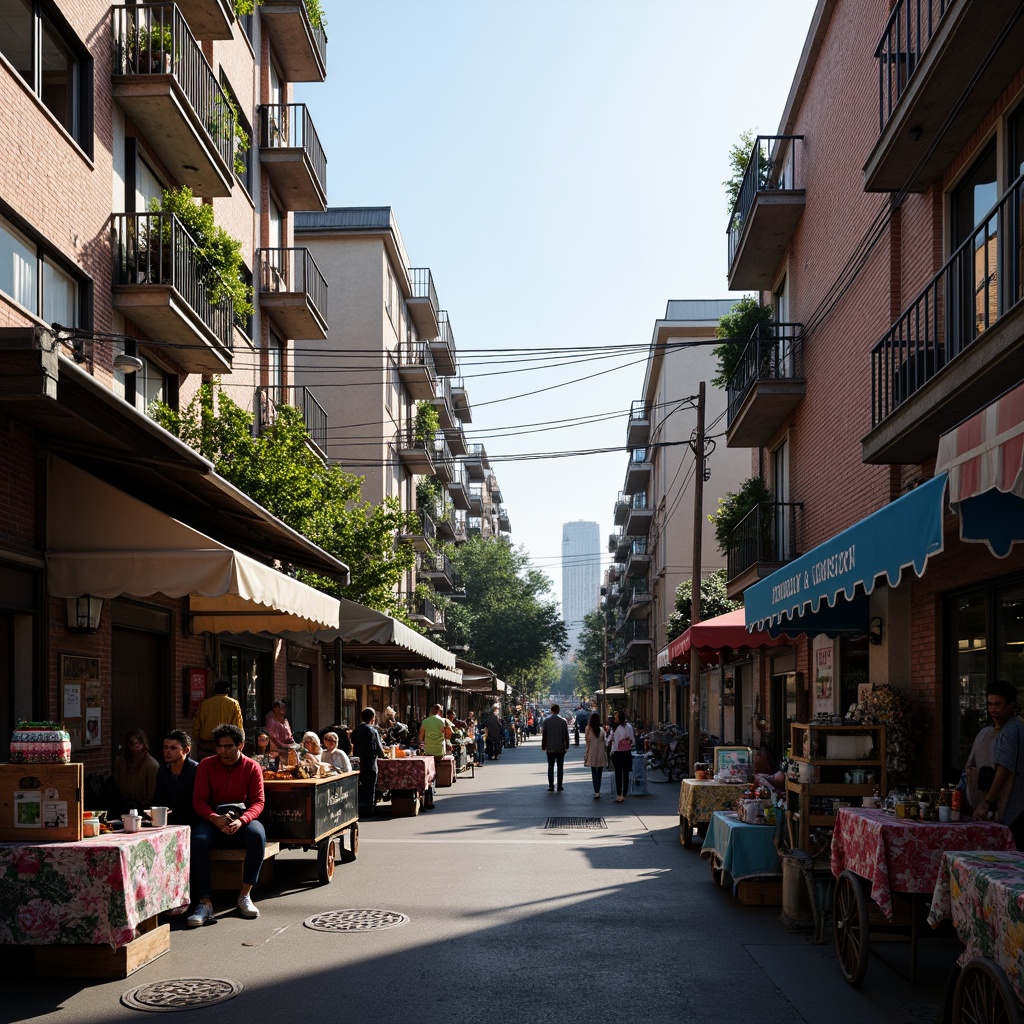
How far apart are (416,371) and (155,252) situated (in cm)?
2804

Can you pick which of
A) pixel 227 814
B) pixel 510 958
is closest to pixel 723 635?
pixel 227 814

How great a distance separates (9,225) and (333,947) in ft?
28.3

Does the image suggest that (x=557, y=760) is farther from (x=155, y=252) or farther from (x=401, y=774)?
(x=155, y=252)

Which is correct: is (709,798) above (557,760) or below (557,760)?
above

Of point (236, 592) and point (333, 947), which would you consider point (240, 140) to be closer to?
point (236, 592)

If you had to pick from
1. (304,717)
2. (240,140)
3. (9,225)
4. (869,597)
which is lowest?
(304,717)

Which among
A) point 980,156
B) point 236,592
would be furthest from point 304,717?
point 980,156

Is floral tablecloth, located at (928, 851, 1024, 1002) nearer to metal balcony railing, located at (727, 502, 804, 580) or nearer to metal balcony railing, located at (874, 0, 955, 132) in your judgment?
metal balcony railing, located at (874, 0, 955, 132)

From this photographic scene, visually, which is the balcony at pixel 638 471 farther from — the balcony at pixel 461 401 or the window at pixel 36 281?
the window at pixel 36 281

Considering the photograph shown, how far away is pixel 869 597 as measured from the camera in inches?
557

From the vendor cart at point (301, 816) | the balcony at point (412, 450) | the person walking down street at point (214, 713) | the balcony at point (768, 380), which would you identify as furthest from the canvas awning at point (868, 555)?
the balcony at point (412, 450)

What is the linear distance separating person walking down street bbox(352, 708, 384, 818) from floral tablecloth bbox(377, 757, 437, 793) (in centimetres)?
24

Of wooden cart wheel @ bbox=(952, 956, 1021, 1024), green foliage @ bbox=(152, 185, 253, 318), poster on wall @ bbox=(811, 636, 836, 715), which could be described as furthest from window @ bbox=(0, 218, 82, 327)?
poster on wall @ bbox=(811, 636, 836, 715)

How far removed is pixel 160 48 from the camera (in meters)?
16.4
